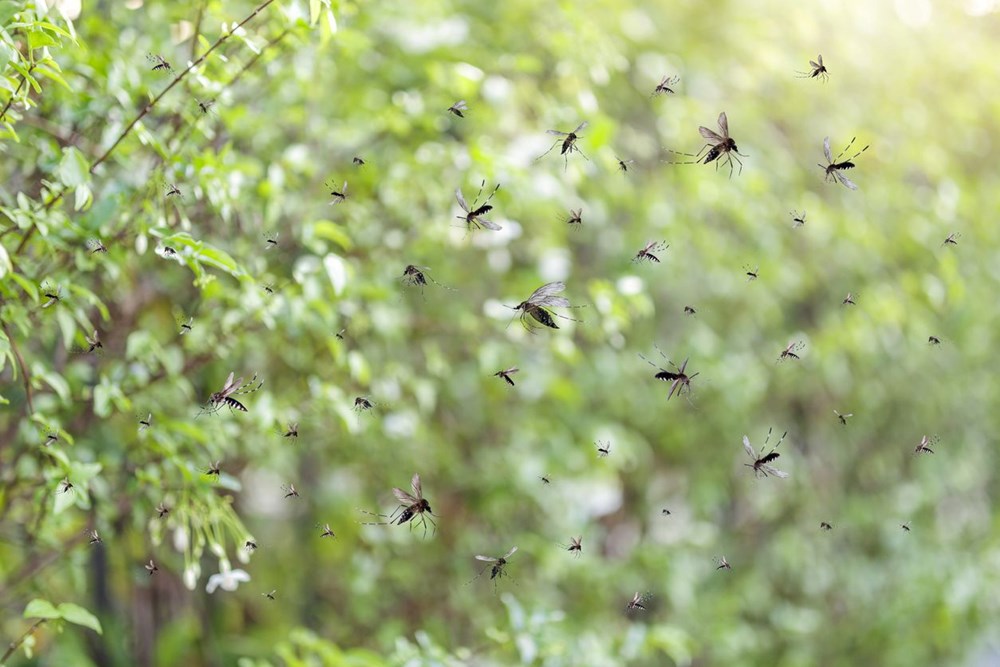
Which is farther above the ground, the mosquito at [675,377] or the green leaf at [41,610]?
the green leaf at [41,610]

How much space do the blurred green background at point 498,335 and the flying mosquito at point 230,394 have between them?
0.04m

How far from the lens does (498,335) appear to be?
2053 millimetres

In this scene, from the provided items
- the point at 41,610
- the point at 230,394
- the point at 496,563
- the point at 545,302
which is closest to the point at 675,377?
the point at 545,302

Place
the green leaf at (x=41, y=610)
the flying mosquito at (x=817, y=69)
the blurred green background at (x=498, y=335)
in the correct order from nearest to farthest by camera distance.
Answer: the green leaf at (x=41, y=610) < the flying mosquito at (x=817, y=69) < the blurred green background at (x=498, y=335)

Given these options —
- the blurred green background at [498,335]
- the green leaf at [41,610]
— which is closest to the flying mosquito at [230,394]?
the blurred green background at [498,335]

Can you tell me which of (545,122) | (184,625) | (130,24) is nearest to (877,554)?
(545,122)

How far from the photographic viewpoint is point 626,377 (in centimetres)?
246

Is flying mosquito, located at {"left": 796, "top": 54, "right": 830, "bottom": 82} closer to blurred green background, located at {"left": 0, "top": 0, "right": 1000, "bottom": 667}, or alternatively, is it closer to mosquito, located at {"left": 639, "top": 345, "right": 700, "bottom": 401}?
blurred green background, located at {"left": 0, "top": 0, "right": 1000, "bottom": 667}

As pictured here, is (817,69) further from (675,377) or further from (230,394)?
(230,394)

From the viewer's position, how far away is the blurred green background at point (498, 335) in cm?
136

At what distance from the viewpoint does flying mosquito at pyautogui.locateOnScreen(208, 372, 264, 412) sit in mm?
1146

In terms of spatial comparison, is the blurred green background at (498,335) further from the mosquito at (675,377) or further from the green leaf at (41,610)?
the mosquito at (675,377)

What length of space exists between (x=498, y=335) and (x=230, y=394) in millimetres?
874

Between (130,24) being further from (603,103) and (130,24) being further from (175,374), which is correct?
(603,103)
